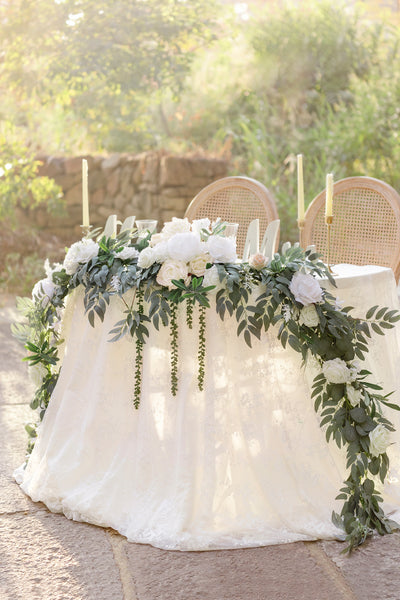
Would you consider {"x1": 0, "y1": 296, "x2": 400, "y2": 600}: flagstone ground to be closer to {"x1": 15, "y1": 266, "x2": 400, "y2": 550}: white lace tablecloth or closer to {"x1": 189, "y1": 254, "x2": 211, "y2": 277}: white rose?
{"x1": 15, "y1": 266, "x2": 400, "y2": 550}: white lace tablecloth

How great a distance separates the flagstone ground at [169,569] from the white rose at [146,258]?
85 centimetres

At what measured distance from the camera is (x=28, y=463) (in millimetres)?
2760

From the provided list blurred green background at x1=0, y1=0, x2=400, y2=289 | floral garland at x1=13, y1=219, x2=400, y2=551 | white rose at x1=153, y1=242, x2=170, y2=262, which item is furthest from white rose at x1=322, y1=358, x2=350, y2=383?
blurred green background at x1=0, y1=0, x2=400, y2=289

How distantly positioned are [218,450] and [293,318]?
476 mm

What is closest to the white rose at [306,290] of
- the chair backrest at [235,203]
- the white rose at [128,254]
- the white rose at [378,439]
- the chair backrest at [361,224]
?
the white rose at [378,439]

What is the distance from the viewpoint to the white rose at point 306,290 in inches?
88.5

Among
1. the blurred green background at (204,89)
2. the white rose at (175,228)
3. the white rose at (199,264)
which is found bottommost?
the white rose at (199,264)

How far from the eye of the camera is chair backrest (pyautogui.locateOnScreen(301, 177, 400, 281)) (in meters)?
3.16

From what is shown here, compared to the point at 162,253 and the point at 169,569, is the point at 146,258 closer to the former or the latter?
the point at 162,253

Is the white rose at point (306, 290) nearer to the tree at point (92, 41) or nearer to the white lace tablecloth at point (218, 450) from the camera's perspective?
the white lace tablecloth at point (218, 450)

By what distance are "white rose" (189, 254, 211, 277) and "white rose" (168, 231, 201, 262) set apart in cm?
2

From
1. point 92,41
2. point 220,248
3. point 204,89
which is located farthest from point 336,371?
point 204,89

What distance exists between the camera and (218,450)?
234 centimetres

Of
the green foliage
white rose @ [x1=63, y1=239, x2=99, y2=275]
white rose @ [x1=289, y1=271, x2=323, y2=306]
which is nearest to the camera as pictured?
white rose @ [x1=289, y1=271, x2=323, y2=306]
